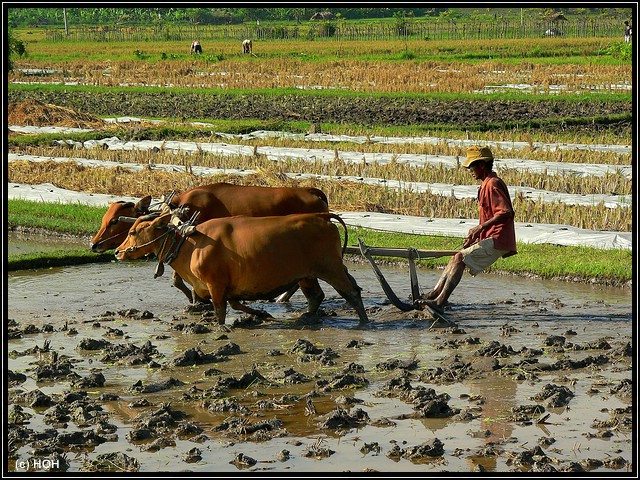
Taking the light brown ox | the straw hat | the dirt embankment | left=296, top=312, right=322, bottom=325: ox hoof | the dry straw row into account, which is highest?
the straw hat

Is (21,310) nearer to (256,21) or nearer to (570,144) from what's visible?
(570,144)

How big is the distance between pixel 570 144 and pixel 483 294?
10.9 metres

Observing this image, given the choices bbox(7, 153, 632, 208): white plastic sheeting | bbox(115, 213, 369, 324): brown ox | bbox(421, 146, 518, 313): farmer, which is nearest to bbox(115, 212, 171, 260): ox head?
bbox(115, 213, 369, 324): brown ox

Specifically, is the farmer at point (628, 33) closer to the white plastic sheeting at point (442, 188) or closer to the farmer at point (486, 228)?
the white plastic sheeting at point (442, 188)

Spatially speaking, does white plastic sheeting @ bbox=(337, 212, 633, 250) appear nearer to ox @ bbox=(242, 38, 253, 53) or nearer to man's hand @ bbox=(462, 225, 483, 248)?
man's hand @ bbox=(462, 225, 483, 248)

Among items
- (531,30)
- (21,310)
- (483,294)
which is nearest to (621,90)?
(483,294)

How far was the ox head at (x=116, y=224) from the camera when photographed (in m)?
10.8

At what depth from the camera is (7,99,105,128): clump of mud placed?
1095 inches

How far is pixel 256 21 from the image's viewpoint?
313 ft

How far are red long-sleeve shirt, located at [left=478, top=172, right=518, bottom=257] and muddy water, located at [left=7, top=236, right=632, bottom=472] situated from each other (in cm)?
83

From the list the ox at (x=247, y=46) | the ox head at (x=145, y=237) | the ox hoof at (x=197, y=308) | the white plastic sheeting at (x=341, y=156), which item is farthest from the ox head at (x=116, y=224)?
the ox at (x=247, y=46)

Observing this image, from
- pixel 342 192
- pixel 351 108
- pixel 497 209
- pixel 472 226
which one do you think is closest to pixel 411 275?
pixel 497 209

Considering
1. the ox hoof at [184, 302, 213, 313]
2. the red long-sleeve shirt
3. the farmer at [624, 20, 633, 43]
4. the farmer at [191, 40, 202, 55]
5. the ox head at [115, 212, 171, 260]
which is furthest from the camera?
the farmer at [191, 40, 202, 55]

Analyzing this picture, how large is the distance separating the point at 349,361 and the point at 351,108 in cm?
2255
